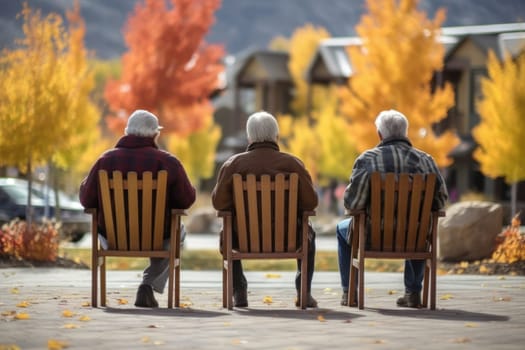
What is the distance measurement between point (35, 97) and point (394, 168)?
9590 millimetres

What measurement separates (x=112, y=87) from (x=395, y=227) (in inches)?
953

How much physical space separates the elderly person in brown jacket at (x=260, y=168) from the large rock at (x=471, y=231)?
6084mm

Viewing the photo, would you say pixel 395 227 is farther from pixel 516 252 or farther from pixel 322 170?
pixel 322 170

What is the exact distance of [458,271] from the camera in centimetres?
1436

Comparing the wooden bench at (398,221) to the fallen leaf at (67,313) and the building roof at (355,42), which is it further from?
the building roof at (355,42)

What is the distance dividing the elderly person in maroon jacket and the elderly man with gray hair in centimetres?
130

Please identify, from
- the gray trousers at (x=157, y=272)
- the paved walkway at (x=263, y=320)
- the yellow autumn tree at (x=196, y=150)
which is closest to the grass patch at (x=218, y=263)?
the paved walkway at (x=263, y=320)

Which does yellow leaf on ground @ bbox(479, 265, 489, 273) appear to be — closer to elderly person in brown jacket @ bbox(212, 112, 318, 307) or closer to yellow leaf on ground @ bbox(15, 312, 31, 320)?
elderly person in brown jacket @ bbox(212, 112, 318, 307)

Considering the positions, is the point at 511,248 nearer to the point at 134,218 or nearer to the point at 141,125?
the point at 141,125

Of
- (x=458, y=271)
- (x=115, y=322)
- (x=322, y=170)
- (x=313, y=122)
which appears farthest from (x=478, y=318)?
(x=313, y=122)

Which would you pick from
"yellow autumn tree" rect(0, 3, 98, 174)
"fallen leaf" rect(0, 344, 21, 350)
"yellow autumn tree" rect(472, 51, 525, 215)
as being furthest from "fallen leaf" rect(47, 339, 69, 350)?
"yellow autumn tree" rect(472, 51, 525, 215)

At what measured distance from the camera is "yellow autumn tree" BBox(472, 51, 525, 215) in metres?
26.5

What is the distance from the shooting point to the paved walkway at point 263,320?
23.2ft

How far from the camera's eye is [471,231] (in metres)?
15.3
